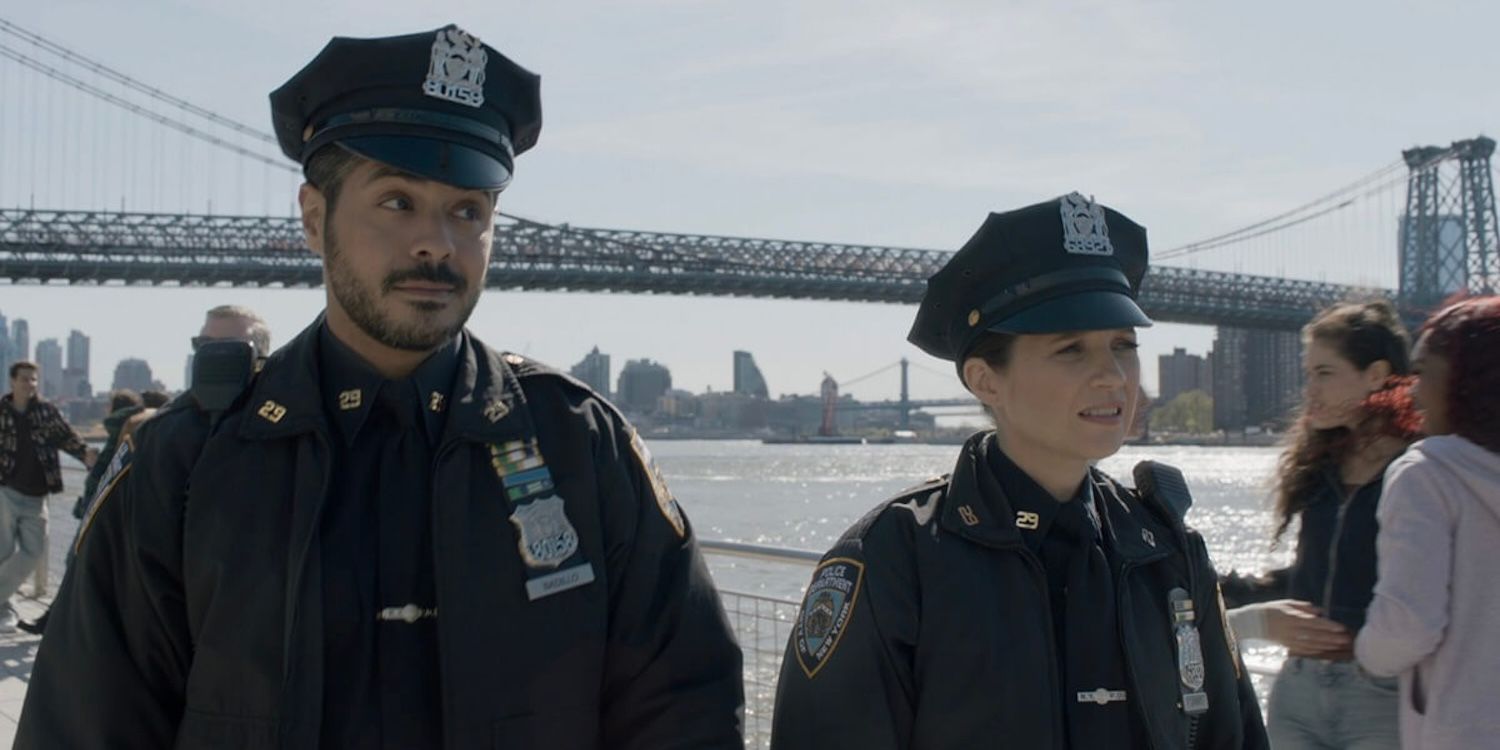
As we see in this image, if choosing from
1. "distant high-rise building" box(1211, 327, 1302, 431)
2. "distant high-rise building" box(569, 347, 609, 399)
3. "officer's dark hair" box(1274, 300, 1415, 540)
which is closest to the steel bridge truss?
"distant high-rise building" box(1211, 327, 1302, 431)

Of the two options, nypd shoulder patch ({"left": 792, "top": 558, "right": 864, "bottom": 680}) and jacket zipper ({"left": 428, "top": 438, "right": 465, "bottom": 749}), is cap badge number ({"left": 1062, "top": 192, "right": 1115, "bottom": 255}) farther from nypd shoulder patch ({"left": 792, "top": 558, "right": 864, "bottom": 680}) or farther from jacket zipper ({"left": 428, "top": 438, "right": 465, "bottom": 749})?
jacket zipper ({"left": 428, "top": 438, "right": 465, "bottom": 749})

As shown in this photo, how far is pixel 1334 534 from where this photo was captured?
88.7 inches

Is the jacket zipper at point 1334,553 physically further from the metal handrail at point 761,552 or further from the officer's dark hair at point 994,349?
the metal handrail at point 761,552

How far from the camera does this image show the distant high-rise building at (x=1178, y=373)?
254ft

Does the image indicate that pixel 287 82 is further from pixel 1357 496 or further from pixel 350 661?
pixel 1357 496

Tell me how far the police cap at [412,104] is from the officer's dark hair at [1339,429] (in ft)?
5.32

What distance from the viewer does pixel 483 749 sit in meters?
1.32

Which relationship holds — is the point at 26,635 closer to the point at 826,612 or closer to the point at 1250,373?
the point at 826,612

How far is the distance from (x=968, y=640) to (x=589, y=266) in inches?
1542

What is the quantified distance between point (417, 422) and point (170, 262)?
39029mm

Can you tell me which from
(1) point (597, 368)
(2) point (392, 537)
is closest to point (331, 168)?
(2) point (392, 537)

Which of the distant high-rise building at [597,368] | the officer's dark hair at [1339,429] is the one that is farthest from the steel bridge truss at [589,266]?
the officer's dark hair at [1339,429]

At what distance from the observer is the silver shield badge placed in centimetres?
139

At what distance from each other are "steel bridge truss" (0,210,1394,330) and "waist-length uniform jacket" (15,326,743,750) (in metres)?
32.8
